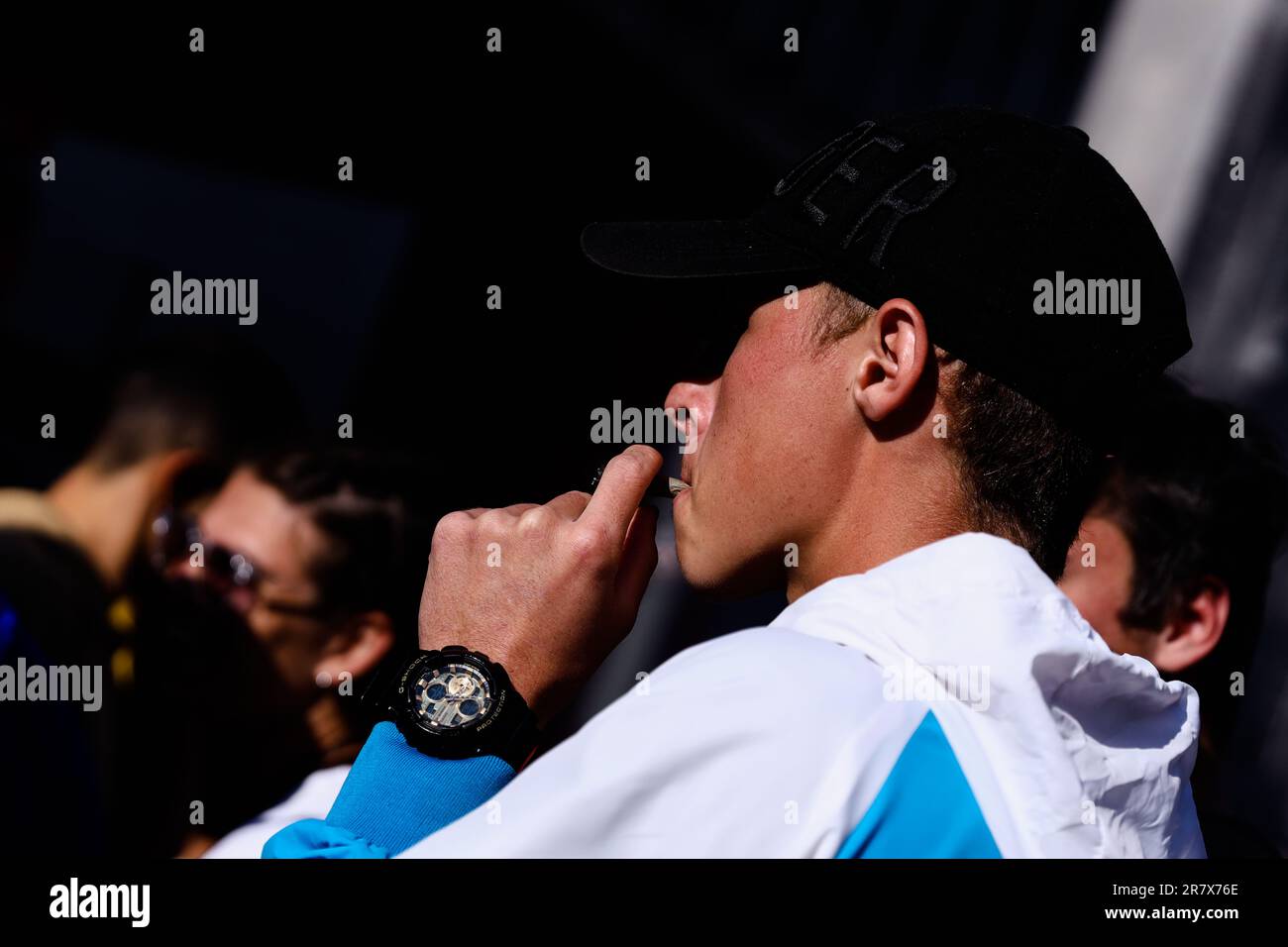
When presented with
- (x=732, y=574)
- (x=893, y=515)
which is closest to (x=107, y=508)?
(x=732, y=574)

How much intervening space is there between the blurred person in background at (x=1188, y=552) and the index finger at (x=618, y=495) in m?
1.18

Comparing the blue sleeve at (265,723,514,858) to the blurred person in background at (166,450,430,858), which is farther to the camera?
the blurred person in background at (166,450,430,858)

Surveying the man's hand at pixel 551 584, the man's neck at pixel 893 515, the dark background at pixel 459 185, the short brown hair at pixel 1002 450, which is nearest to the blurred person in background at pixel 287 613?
the dark background at pixel 459 185

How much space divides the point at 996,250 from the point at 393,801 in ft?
3.09

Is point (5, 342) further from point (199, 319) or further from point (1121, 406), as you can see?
point (1121, 406)

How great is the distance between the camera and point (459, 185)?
17.6ft

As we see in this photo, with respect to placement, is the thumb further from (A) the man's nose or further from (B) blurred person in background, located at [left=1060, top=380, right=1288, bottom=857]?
(B) blurred person in background, located at [left=1060, top=380, right=1288, bottom=857]

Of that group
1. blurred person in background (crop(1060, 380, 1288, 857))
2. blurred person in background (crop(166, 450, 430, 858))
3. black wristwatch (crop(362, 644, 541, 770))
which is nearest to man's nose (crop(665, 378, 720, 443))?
black wristwatch (crop(362, 644, 541, 770))

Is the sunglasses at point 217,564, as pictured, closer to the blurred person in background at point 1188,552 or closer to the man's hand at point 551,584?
the man's hand at point 551,584

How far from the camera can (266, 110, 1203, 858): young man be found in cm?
118

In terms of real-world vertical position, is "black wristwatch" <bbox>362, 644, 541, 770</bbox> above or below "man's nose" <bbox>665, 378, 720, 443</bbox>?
below

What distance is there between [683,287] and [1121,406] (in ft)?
1.84

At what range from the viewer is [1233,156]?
3955mm

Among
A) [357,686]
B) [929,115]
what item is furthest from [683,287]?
[357,686]
